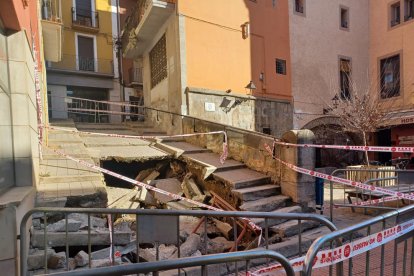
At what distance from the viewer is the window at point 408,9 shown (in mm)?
18359

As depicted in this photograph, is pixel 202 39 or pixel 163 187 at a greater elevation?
pixel 202 39

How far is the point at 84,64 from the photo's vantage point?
23.7 meters

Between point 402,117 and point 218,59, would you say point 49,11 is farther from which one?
point 402,117

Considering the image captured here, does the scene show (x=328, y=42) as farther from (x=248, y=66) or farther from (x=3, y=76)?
(x=3, y=76)

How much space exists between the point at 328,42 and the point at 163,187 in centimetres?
1569

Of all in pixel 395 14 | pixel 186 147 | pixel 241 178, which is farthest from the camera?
pixel 395 14

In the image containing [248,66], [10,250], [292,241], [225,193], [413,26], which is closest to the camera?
[10,250]

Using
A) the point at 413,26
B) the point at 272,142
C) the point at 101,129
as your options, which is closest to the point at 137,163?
the point at 272,142

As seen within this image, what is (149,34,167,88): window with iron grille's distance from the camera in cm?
1357

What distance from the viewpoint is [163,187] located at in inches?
297

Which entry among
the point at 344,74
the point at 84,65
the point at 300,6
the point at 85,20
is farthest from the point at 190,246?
the point at 85,20

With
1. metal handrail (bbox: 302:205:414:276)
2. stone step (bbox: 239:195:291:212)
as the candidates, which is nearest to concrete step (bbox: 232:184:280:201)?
stone step (bbox: 239:195:291:212)

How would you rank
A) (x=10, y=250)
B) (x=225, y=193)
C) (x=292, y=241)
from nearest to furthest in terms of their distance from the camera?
(x=10, y=250) < (x=292, y=241) < (x=225, y=193)

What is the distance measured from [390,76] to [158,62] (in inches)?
590
